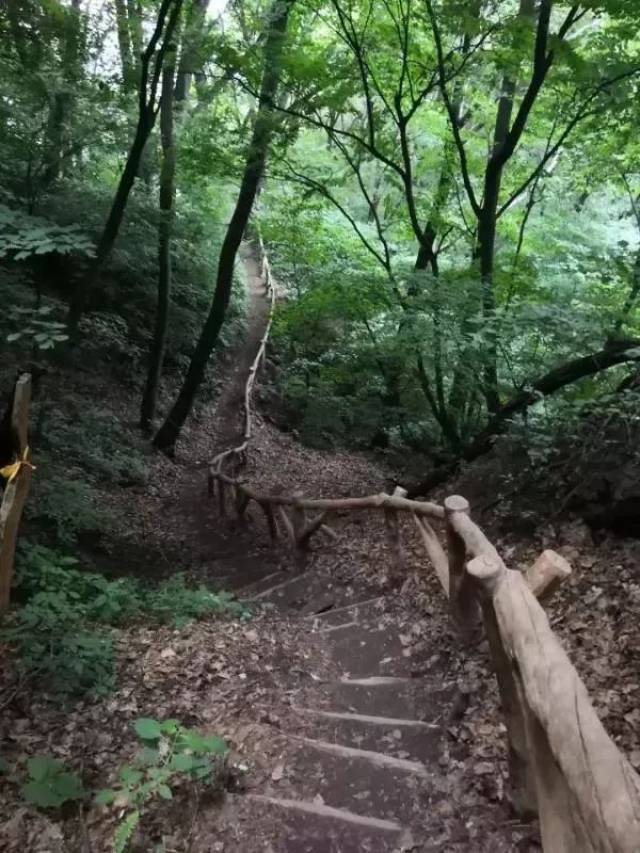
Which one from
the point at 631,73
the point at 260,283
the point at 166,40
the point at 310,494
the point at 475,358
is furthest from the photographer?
the point at 260,283

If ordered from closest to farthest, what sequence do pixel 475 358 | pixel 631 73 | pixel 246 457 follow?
pixel 631 73, pixel 475 358, pixel 246 457

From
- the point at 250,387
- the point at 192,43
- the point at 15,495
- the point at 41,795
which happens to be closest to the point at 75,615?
the point at 15,495

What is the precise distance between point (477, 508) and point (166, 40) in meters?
7.62

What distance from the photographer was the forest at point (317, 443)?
3.23 m

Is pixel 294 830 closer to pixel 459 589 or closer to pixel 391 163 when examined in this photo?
pixel 459 589

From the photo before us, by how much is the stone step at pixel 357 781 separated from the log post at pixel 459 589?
1131 millimetres

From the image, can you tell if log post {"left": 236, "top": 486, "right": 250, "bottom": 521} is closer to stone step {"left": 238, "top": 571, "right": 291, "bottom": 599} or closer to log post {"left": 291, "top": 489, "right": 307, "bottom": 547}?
log post {"left": 291, "top": 489, "right": 307, "bottom": 547}

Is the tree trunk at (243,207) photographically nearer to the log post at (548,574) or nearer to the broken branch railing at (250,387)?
the broken branch railing at (250,387)

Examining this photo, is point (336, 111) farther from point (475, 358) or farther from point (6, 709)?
point (6, 709)

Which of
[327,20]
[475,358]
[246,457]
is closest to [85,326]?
[246,457]

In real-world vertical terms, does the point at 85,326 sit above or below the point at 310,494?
above

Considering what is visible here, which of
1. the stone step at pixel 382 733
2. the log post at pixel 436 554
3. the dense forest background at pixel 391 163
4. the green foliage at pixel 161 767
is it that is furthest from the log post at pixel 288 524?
the green foliage at pixel 161 767

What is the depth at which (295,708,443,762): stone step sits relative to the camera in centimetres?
362

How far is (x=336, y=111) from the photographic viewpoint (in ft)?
31.0
